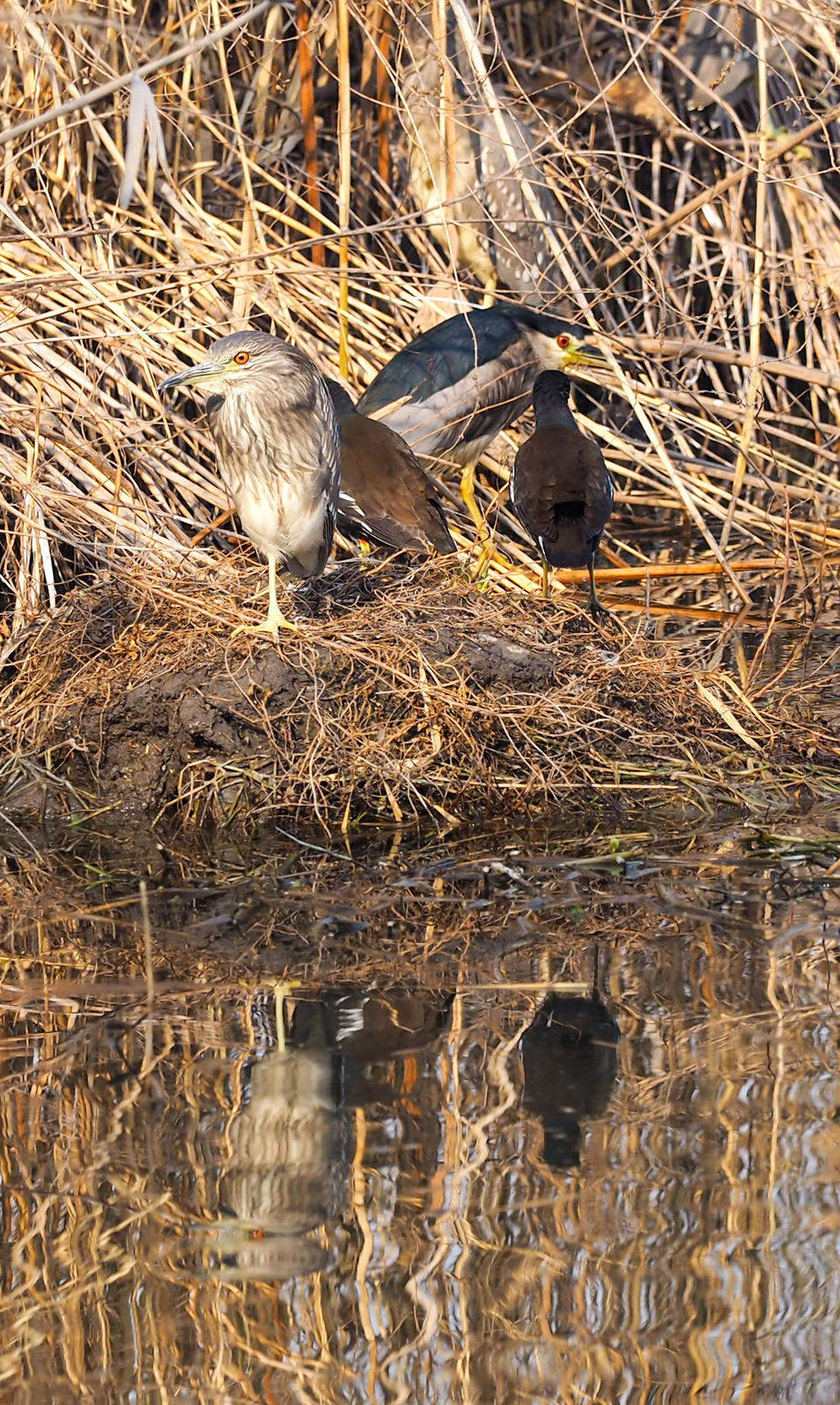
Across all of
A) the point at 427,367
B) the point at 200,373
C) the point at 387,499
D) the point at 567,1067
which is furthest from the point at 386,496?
the point at 567,1067

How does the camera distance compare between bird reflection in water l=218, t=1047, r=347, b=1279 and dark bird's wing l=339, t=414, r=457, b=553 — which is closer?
bird reflection in water l=218, t=1047, r=347, b=1279

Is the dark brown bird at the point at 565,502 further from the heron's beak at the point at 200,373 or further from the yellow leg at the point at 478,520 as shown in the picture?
the heron's beak at the point at 200,373

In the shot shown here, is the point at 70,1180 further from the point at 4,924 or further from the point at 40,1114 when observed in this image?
the point at 4,924

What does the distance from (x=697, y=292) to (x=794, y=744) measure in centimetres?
381

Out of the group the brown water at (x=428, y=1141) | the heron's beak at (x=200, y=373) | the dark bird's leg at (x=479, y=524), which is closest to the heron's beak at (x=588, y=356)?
the dark bird's leg at (x=479, y=524)

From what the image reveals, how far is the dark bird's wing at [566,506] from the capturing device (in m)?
4.98

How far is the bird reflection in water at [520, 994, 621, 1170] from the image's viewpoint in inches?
99.0

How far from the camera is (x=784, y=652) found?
5.13 meters

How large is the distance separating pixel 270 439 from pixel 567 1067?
2216mm

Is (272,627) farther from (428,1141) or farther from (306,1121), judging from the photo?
(428,1141)

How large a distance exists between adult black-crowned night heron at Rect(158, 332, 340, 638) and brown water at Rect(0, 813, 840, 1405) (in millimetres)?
1199

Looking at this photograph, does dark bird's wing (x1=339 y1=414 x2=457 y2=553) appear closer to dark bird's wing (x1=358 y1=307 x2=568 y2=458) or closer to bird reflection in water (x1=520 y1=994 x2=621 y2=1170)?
dark bird's wing (x1=358 y1=307 x2=568 y2=458)

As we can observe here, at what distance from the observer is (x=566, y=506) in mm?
5023

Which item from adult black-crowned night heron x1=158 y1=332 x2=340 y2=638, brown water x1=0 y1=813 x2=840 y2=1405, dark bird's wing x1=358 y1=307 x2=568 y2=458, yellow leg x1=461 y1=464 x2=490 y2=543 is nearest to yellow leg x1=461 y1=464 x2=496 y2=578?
yellow leg x1=461 y1=464 x2=490 y2=543
